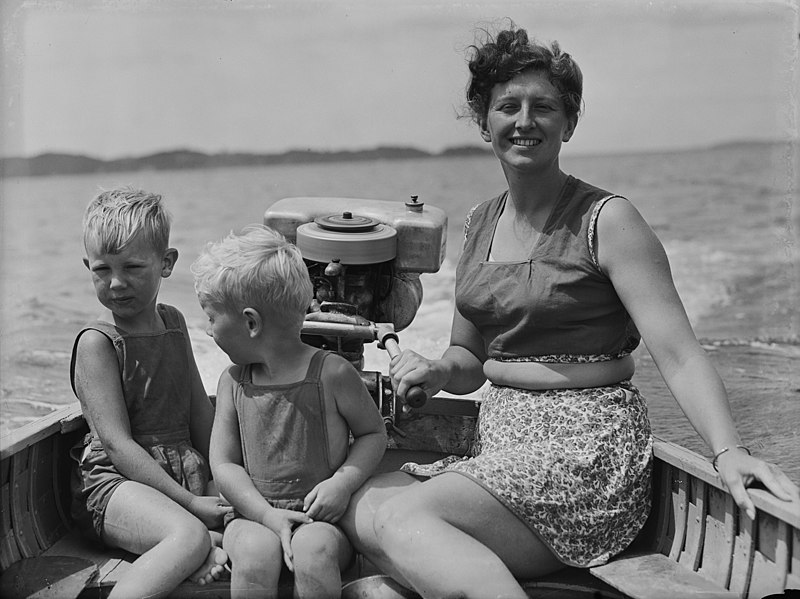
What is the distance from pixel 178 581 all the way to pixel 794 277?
944 centimetres

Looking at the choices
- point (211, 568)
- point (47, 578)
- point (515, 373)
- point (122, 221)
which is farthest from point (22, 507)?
point (515, 373)

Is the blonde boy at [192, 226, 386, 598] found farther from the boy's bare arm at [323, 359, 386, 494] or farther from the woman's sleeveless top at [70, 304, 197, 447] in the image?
the woman's sleeveless top at [70, 304, 197, 447]

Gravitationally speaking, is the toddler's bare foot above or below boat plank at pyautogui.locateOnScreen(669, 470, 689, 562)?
below

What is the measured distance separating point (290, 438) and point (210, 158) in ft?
66.0

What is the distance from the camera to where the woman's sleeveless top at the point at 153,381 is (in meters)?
2.35

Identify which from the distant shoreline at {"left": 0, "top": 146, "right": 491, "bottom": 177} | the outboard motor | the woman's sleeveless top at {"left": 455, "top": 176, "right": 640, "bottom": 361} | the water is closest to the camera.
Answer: the woman's sleeveless top at {"left": 455, "top": 176, "right": 640, "bottom": 361}

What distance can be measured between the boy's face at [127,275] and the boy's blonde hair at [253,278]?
0.26m

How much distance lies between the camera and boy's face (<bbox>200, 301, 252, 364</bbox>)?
209cm

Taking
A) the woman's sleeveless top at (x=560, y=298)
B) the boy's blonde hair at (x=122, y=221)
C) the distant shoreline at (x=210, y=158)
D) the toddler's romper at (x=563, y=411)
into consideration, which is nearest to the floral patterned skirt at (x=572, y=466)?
the toddler's romper at (x=563, y=411)

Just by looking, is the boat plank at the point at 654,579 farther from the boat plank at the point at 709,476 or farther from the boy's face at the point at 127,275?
the boy's face at the point at 127,275

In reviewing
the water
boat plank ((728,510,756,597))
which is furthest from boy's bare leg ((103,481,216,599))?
boat plank ((728,510,756,597))

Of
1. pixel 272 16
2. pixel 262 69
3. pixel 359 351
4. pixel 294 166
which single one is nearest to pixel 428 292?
pixel 359 351

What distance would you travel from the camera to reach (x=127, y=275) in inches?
91.0

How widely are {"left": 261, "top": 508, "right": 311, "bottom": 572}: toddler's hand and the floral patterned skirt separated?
1.15 feet
